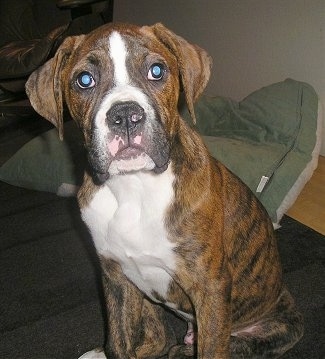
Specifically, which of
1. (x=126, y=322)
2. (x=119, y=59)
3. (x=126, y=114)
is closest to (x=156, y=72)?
(x=119, y=59)

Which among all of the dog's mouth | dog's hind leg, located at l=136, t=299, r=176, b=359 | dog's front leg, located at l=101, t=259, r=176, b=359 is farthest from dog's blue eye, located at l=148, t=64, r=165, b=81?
dog's hind leg, located at l=136, t=299, r=176, b=359

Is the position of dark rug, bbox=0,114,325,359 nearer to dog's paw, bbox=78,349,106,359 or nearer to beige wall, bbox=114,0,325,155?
dog's paw, bbox=78,349,106,359

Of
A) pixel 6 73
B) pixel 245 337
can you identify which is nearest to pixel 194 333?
pixel 245 337

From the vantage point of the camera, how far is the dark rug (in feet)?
7.30

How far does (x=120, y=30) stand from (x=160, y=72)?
179 millimetres

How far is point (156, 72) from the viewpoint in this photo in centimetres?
161

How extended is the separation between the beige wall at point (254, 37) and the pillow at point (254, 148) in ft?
1.46

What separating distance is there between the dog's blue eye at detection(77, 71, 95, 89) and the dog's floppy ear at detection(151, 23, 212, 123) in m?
0.28

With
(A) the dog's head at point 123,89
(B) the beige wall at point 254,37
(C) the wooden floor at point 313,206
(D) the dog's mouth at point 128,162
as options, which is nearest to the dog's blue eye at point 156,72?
(A) the dog's head at point 123,89

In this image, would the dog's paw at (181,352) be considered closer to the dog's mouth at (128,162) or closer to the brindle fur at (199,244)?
the brindle fur at (199,244)

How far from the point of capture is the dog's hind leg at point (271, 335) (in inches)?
75.1

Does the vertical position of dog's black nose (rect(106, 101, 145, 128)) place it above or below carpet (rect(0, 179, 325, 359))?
above

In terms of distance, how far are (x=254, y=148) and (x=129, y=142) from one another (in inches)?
71.0

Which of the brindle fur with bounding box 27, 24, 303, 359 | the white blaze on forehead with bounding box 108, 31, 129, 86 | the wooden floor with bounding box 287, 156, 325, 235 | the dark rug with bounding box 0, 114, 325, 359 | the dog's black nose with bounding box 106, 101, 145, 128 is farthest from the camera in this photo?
the wooden floor with bounding box 287, 156, 325, 235
